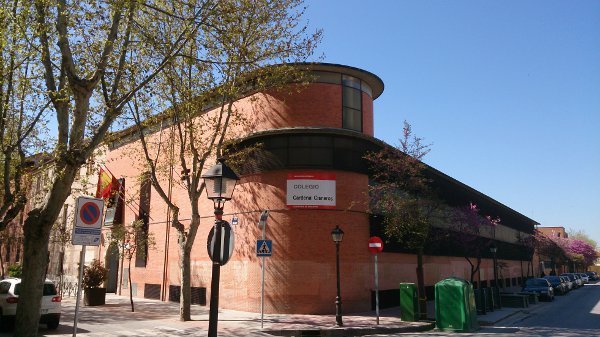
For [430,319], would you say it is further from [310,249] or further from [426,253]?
[426,253]

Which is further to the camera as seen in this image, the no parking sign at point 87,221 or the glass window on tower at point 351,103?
the glass window on tower at point 351,103

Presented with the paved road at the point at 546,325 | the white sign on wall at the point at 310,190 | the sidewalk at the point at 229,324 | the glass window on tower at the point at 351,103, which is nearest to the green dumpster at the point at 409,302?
the sidewalk at the point at 229,324

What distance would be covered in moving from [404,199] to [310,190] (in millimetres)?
3921

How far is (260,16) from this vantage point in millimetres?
16141

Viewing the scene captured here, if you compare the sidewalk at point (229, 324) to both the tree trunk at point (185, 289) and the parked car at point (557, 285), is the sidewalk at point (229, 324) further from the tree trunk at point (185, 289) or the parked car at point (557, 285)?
the parked car at point (557, 285)

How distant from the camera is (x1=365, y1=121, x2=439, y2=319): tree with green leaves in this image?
18359 millimetres

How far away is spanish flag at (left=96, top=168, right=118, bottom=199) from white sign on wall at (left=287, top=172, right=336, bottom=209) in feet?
53.0

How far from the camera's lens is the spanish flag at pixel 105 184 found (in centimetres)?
3048

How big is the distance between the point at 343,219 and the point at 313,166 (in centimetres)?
261

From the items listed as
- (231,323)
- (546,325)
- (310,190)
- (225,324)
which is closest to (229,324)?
(225,324)

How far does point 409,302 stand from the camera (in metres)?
17.0

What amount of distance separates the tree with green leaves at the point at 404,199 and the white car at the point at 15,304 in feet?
40.8

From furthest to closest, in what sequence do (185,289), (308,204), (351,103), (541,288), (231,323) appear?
(541,288) → (351,103) → (308,204) → (185,289) → (231,323)

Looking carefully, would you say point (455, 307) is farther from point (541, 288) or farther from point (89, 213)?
point (541, 288)
